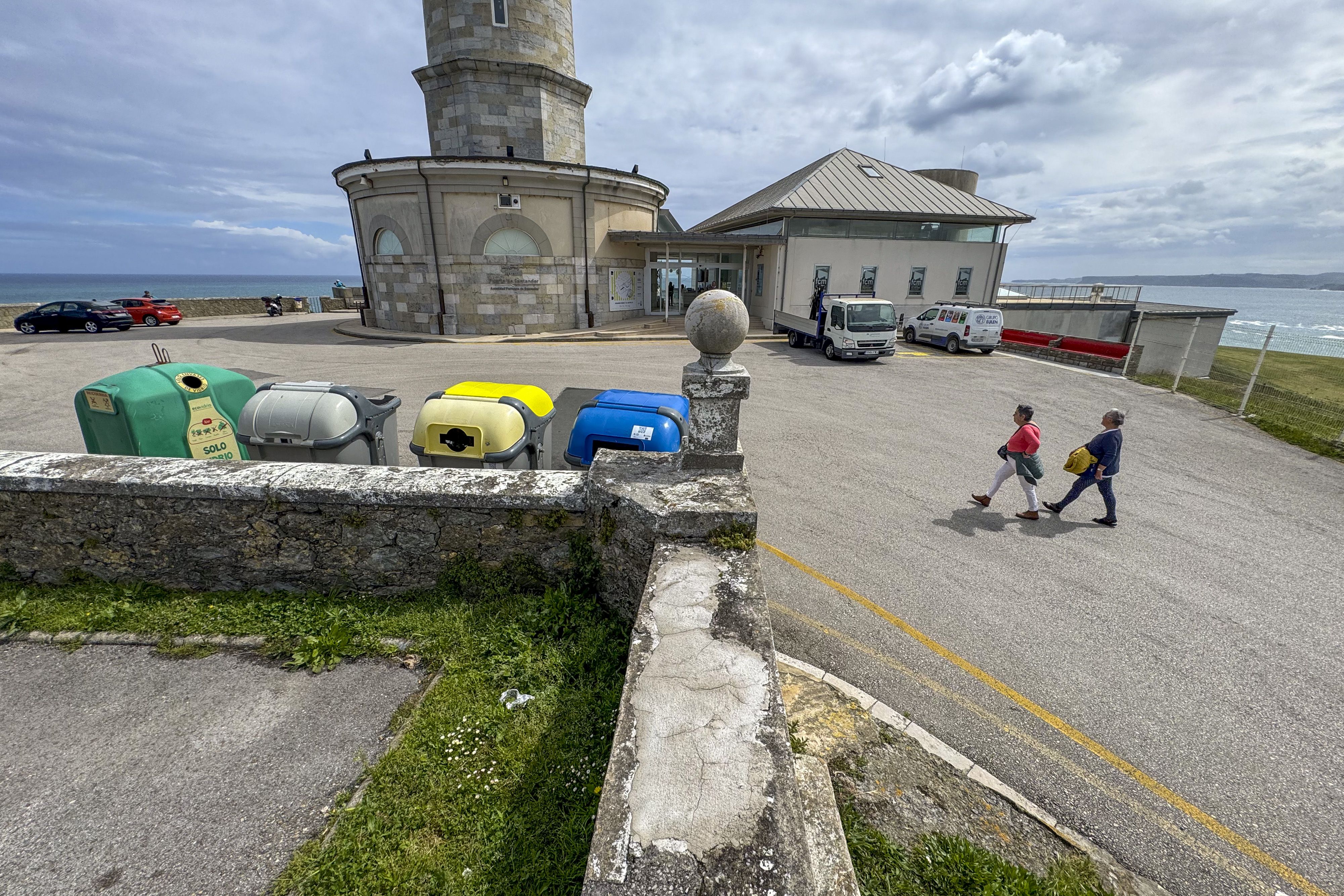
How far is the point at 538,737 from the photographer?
310 centimetres

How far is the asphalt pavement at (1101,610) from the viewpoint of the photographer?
11.1ft

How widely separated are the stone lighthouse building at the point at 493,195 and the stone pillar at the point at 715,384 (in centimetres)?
2024

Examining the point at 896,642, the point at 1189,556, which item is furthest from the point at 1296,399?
the point at 896,642

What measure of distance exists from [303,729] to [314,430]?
3310 mm

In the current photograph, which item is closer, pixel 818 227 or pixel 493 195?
pixel 493 195

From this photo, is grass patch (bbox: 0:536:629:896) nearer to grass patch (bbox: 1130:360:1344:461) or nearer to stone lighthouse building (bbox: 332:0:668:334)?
grass patch (bbox: 1130:360:1344:461)

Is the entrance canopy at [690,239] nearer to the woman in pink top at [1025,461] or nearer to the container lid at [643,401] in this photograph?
the container lid at [643,401]

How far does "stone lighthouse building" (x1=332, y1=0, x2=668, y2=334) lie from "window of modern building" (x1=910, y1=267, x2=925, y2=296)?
14321 millimetres

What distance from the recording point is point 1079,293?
37.4 metres

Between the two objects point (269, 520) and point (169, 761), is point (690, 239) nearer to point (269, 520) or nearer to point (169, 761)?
point (269, 520)

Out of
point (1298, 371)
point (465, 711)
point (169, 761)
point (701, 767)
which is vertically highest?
point (701, 767)

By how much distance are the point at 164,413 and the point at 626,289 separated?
70.1 feet

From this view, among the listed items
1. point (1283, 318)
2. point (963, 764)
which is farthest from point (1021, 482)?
point (1283, 318)

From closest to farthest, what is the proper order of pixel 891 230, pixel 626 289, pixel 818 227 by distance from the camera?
pixel 818 227 < pixel 626 289 < pixel 891 230
